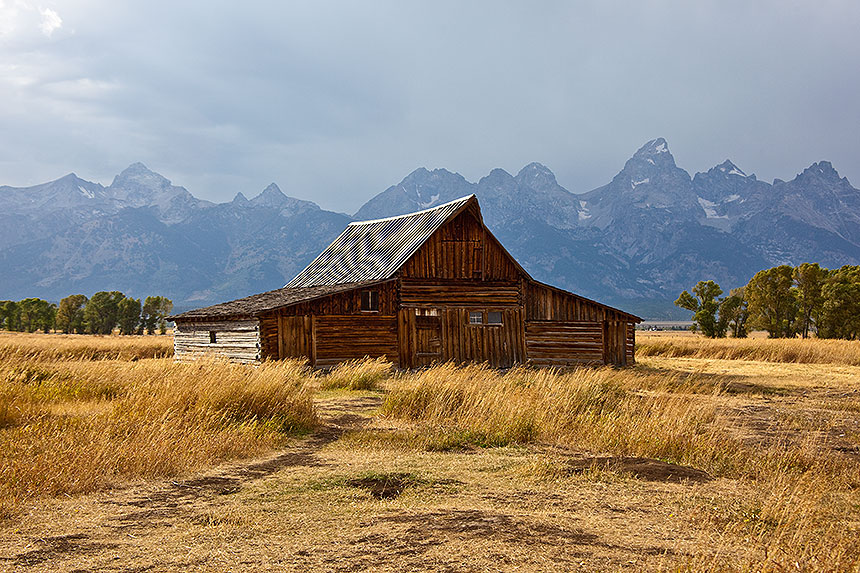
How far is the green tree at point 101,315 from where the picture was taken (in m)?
75.8

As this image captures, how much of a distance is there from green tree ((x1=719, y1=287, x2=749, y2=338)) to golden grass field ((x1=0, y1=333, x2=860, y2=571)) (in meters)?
47.4

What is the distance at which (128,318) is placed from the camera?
77125 mm

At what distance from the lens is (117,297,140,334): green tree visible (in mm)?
76938

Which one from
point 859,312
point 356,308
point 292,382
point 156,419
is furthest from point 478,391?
point 859,312

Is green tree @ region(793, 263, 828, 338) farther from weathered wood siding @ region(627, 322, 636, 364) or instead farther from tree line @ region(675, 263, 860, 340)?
weathered wood siding @ region(627, 322, 636, 364)

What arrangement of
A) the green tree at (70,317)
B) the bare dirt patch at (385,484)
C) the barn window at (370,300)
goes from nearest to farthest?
1. the bare dirt patch at (385,484)
2. the barn window at (370,300)
3. the green tree at (70,317)

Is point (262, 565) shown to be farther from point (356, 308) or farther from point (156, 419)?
point (356, 308)

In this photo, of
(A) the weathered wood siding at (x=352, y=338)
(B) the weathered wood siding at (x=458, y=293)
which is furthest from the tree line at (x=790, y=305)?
(A) the weathered wood siding at (x=352, y=338)

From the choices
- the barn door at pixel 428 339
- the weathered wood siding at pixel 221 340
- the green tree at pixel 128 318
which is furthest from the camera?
the green tree at pixel 128 318

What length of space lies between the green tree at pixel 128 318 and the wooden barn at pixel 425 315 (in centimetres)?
4955

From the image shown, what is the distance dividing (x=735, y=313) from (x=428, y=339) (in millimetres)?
40355

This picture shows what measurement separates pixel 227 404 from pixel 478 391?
454 cm

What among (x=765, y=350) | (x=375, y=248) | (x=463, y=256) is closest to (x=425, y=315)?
(x=463, y=256)

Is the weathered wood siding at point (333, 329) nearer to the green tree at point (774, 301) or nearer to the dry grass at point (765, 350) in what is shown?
the dry grass at point (765, 350)
